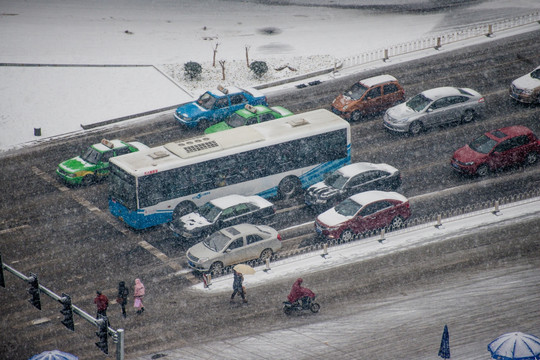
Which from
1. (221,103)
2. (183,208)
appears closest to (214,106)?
(221,103)

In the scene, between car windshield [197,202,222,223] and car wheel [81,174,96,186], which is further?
car wheel [81,174,96,186]

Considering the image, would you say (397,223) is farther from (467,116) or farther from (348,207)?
(467,116)

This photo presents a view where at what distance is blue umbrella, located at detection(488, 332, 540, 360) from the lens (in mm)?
22172

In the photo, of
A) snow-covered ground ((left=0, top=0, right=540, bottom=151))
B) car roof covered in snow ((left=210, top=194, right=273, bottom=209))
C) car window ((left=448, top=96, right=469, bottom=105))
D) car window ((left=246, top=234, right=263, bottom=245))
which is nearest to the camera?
car window ((left=246, top=234, right=263, bottom=245))

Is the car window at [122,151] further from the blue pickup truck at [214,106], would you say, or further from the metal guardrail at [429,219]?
the metal guardrail at [429,219]

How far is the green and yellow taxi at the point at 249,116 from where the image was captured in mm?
39188

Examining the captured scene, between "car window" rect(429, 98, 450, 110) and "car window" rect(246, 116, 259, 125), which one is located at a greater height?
"car window" rect(429, 98, 450, 110)

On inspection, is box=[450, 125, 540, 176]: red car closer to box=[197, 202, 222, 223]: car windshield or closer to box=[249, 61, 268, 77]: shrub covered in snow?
box=[197, 202, 222, 223]: car windshield

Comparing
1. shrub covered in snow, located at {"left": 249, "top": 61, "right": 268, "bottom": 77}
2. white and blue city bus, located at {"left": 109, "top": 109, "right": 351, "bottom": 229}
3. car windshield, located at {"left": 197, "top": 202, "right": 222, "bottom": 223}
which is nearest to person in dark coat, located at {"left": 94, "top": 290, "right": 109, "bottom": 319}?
white and blue city bus, located at {"left": 109, "top": 109, "right": 351, "bottom": 229}

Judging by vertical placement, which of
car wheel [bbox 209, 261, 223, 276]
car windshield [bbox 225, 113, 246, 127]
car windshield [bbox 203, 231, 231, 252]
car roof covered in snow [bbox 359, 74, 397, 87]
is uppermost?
car roof covered in snow [bbox 359, 74, 397, 87]

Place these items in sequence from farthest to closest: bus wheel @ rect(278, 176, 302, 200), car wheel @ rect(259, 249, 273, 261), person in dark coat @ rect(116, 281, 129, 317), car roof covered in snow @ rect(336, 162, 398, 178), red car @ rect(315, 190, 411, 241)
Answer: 1. bus wheel @ rect(278, 176, 302, 200)
2. car roof covered in snow @ rect(336, 162, 398, 178)
3. red car @ rect(315, 190, 411, 241)
4. car wheel @ rect(259, 249, 273, 261)
5. person in dark coat @ rect(116, 281, 129, 317)

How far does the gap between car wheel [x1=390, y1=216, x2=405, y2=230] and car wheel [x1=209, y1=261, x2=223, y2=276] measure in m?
7.06

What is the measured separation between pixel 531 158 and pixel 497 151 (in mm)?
1815

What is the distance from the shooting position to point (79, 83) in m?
47.6
